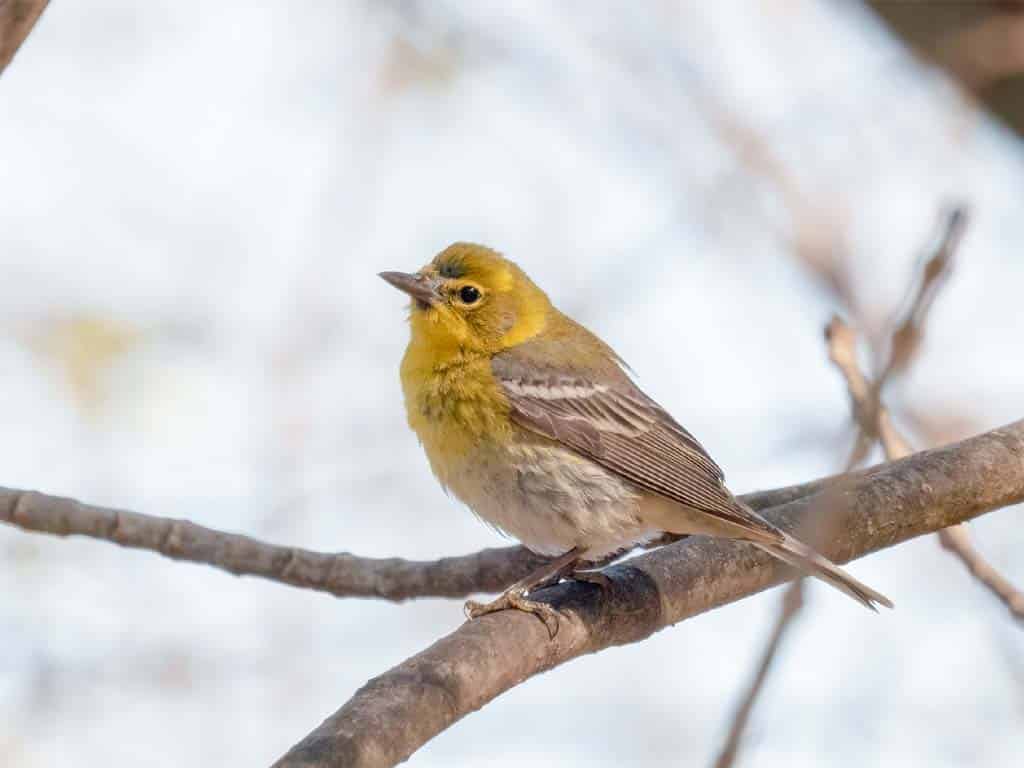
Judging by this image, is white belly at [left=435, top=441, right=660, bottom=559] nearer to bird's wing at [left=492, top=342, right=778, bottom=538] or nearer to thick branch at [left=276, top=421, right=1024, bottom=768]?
bird's wing at [left=492, top=342, right=778, bottom=538]

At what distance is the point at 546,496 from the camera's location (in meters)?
5.53

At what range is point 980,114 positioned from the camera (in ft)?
12.6

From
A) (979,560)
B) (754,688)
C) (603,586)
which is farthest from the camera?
(979,560)

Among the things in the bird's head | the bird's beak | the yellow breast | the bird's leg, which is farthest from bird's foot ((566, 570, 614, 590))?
the bird's beak

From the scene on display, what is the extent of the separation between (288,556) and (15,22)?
261cm

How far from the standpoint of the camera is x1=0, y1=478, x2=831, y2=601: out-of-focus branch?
4768 mm

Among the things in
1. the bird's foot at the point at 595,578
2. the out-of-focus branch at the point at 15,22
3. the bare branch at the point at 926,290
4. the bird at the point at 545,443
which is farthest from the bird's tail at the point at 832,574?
the out-of-focus branch at the point at 15,22

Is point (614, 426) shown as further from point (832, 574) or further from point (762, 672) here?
point (762, 672)

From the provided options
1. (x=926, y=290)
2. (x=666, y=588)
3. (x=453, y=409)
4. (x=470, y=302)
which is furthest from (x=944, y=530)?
(x=926, y=290)

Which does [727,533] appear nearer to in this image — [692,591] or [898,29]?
[692,591]

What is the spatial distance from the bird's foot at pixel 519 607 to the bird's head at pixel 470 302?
5.43 ft

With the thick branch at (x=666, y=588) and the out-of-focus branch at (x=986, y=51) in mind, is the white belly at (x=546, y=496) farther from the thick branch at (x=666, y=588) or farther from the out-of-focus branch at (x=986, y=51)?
the out-of-focus branch at (x=986, y=51)

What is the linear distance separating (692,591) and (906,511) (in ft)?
2.79

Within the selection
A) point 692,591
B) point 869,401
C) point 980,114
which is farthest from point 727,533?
point 869,401
